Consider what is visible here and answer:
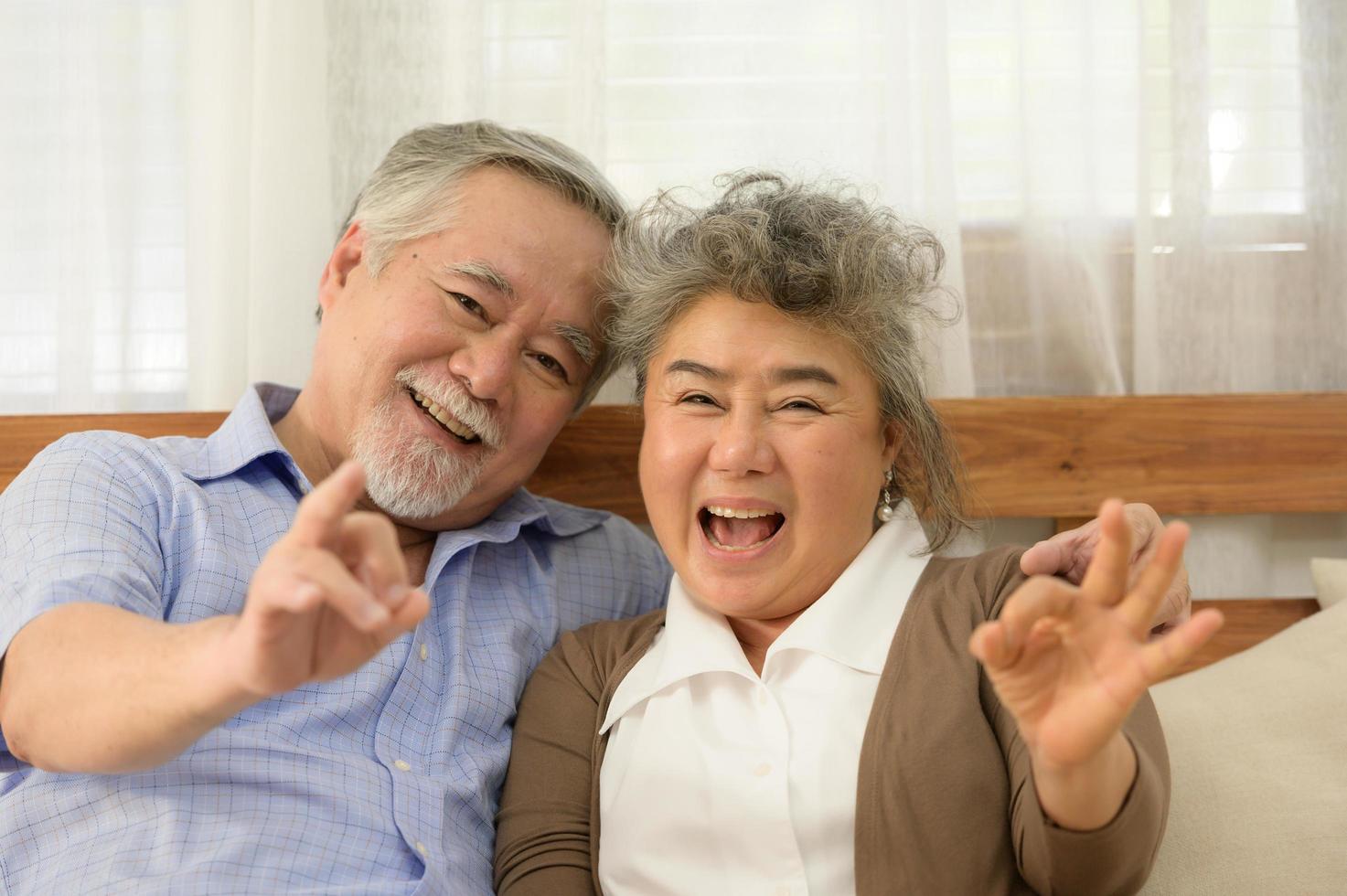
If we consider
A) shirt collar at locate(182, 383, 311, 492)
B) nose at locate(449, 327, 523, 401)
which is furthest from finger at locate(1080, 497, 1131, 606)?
shirt collar at locate(182, 383, 311, 492)

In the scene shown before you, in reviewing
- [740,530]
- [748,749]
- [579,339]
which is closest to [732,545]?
[740,530]

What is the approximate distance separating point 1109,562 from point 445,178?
1047 mm

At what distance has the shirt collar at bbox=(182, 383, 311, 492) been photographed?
1.43 meters

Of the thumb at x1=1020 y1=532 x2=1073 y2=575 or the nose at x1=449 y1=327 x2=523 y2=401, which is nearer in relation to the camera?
the thumb at x1=1020 y1=532 x2=1073 y2=575

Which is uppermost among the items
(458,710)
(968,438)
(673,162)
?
(673,162)

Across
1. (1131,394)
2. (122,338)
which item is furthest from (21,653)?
(1131,394)

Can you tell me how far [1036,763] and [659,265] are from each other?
2.58 feet

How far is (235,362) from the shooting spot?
1896mm

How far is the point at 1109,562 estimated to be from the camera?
34.7 inches

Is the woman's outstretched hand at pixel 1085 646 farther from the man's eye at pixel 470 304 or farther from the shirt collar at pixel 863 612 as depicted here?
the man's eye at pixel 470 304

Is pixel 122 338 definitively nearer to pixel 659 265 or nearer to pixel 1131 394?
pixel 659 265

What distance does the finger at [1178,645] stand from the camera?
0.83 meters

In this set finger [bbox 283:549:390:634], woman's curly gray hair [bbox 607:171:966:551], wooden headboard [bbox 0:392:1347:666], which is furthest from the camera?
wooden headboard [bbox 0:392:1347:666]

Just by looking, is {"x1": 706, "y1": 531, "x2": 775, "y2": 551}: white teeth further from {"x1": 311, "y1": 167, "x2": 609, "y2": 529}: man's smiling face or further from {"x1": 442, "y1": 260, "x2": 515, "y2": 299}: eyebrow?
{"x1": 442, "y1": 260, "x2": 515, "y2": 299}: eyebrow
